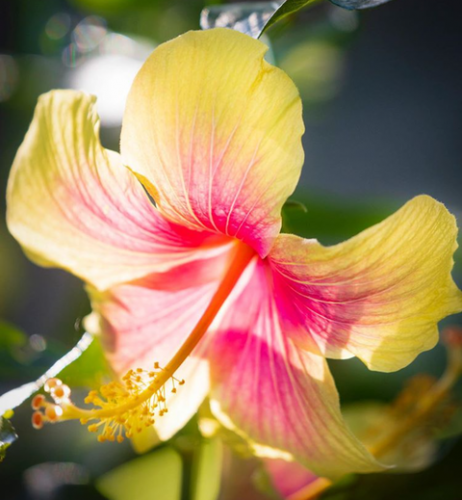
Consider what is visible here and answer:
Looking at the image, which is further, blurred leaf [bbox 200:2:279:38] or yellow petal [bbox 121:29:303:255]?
blurred leaf [bbox 200:2:279:38]

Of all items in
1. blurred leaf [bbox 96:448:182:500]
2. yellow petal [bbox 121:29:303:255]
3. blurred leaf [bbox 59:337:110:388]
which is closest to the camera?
yellow petal [bbox 121:29:303:255]

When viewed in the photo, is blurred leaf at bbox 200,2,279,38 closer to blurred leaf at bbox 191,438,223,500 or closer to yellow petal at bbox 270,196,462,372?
yellow petal at bbox 270,196,462,372

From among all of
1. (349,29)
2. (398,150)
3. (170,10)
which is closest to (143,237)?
(170,10)

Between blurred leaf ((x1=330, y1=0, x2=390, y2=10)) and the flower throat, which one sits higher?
blurred leaf ((x1=330, y1=0, x2=390, y2=10))

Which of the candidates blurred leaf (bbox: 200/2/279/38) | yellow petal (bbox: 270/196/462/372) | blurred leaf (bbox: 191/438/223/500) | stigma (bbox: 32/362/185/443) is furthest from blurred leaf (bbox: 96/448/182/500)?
blurred leaf (bbox: 200/2/279/38)

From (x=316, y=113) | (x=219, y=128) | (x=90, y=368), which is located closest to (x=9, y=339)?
(x=90, y=368)

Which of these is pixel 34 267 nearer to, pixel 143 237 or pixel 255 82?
pixel 143 237
